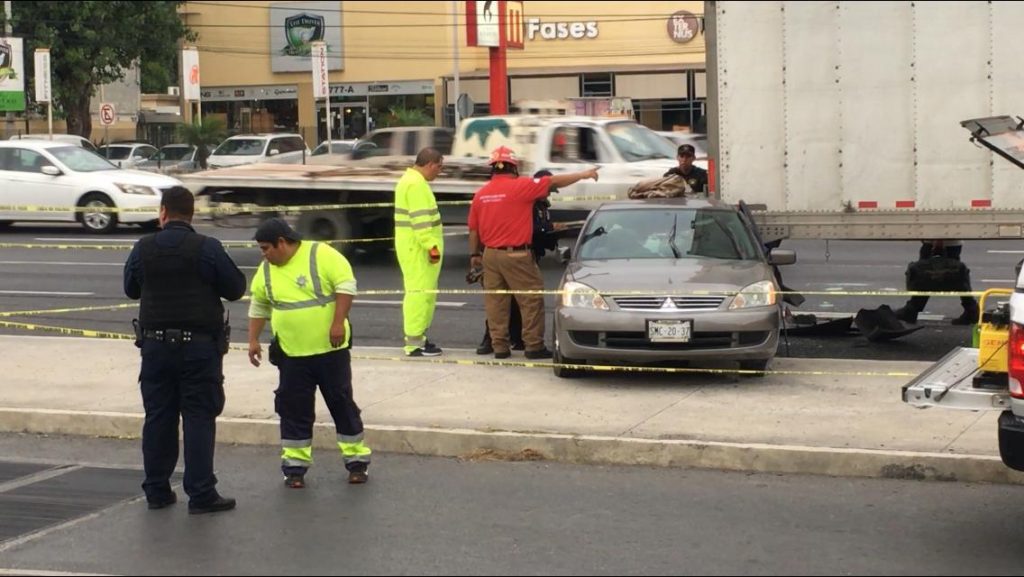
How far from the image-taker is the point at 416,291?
11680 mm

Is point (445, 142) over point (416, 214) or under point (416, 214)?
over

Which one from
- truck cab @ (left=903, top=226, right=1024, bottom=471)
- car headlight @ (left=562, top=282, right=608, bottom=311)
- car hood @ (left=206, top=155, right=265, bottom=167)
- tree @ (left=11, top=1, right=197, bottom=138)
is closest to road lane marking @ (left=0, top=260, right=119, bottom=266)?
car headlight @ (left=562, top=282, right=608, bottom=311)

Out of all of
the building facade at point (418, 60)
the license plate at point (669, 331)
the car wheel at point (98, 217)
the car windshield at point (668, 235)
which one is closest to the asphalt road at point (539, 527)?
the license plate at point (669, 331)

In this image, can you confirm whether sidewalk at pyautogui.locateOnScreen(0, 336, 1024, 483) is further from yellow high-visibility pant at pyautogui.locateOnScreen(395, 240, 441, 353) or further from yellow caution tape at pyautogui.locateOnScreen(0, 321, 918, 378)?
yellow high-visibility pant at pyautogui.locateOnScreen(395, 240, 441, 353)

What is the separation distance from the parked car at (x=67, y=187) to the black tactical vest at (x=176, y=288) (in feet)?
55.5

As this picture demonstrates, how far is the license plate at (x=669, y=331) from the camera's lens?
33.2 feet

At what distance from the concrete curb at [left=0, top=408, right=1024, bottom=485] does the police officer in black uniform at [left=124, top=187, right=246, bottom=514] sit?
1.62 meters

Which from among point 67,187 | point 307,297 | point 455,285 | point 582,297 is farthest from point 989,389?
point 67,187

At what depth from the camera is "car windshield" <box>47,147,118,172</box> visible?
81.9 feet

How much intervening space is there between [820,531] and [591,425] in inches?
91.6

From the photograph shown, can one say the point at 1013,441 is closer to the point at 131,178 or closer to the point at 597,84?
the point at 131,178

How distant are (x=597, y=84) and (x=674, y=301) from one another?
41121 mm

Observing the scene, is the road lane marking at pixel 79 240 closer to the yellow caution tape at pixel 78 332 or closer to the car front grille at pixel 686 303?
the yellow caution tape at pixel 78 332

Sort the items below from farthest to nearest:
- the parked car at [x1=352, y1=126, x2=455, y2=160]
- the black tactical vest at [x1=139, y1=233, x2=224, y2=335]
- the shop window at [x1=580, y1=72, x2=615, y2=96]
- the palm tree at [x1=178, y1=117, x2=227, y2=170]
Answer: the shop window at [x1=580, y1=72, x2=615, y2=96] < the palm tree at [x1=178, y1=117, x2=227, y2=170] < the parked car at [x1=352, y1=126, x2=455, y2=160] < the black tactical vest at [x1=139, y1=233, x2=224, y2=335]
